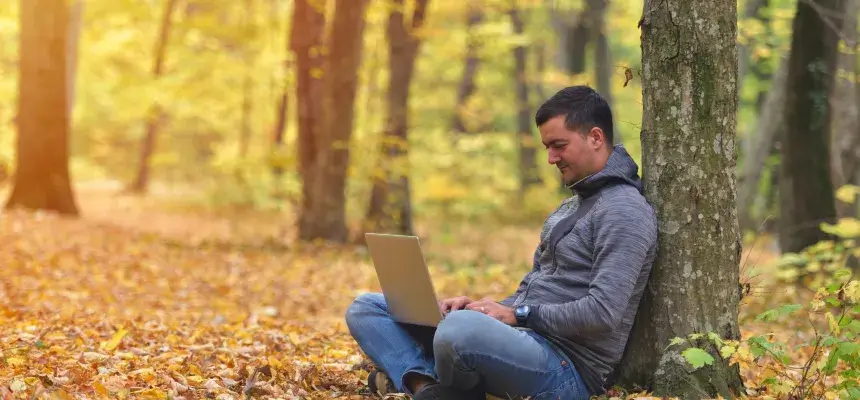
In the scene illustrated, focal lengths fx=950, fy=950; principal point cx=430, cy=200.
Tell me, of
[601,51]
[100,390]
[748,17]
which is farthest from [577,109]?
[601,51]

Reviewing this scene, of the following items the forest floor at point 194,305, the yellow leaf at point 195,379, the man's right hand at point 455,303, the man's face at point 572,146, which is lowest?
the forest floor at point 194,305

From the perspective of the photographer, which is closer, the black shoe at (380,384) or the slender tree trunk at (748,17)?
the black shoe at (380,384)

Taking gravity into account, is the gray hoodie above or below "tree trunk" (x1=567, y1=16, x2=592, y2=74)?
below

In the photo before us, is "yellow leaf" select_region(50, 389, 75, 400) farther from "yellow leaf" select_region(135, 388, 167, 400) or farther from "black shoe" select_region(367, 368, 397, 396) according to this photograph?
"black shoe" select_region(367, 368, 397, 396)

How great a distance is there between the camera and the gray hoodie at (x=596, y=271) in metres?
3.71

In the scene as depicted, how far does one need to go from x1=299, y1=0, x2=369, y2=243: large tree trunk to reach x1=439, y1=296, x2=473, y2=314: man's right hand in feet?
31.5

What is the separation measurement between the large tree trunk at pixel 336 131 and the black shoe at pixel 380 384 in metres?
9.40

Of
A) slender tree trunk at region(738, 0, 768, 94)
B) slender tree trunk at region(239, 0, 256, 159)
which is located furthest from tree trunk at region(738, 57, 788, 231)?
slender tree trunk at region(239, 0, 256, 159)

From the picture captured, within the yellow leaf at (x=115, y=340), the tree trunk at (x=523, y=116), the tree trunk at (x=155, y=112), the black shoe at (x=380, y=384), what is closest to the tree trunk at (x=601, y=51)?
the tree trunk at (x=523, y=116)

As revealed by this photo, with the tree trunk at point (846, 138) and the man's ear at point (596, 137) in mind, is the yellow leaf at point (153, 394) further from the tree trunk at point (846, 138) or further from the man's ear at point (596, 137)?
the tree trunk at point (846, 138)

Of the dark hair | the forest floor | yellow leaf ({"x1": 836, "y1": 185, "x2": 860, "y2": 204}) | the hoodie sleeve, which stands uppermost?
the dark hair

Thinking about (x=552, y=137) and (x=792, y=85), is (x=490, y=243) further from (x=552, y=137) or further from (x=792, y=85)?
(x=552, y=137)

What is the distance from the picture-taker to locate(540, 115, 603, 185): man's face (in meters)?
3.95

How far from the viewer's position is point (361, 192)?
649 inches
